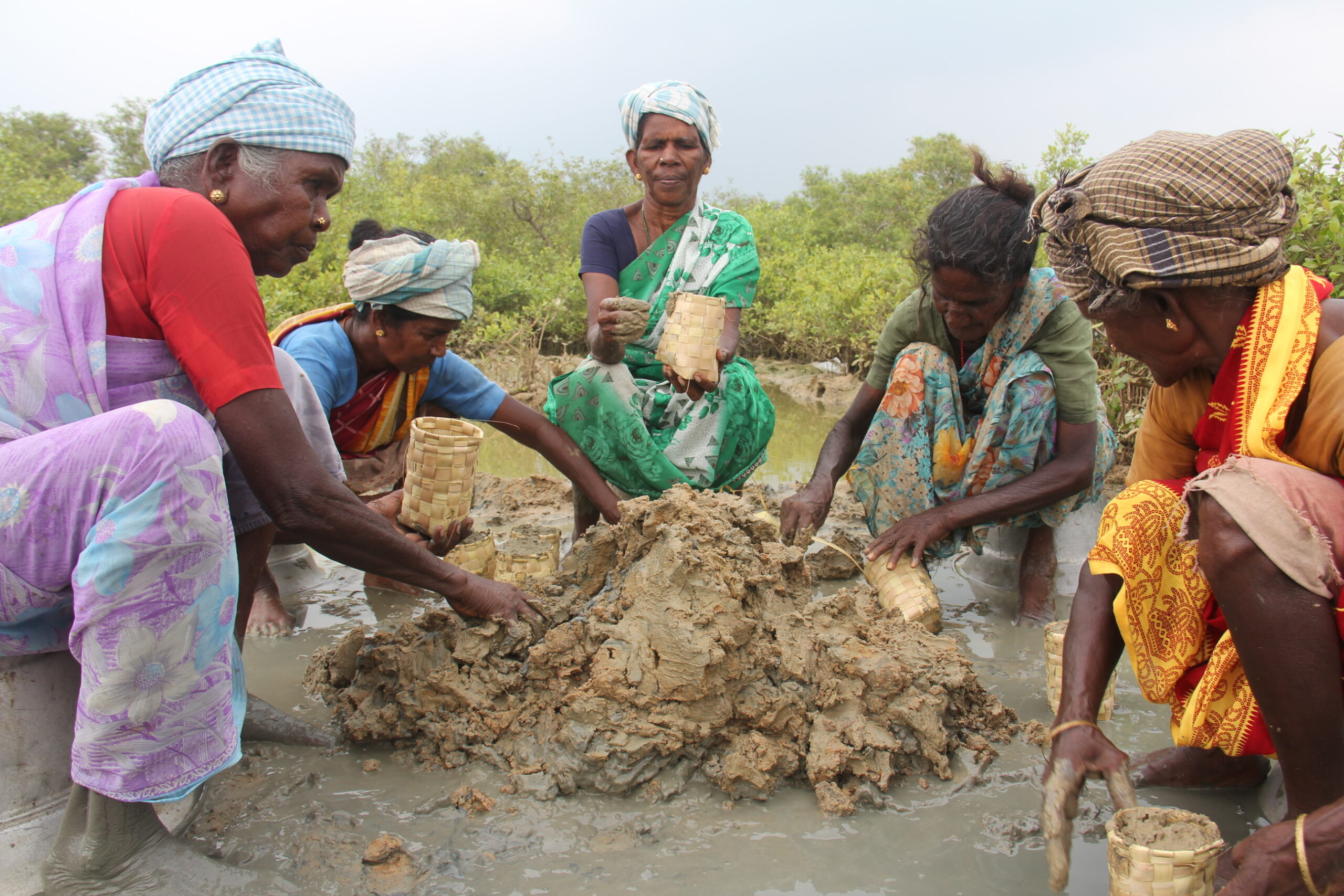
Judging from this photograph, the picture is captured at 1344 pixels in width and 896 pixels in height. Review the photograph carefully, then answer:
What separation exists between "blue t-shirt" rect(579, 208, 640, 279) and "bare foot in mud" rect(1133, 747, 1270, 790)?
274 centimetres

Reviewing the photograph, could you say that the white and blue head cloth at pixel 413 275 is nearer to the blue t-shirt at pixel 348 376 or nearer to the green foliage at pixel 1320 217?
the blue t-shirt at pixel 348 376

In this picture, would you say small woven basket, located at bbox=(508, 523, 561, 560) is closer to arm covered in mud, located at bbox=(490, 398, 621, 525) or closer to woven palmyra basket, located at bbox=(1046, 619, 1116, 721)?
arm covered in mud, located at bbox=(490, 398, 621, 525)

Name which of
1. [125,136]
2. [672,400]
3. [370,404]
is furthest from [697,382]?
[125,136]

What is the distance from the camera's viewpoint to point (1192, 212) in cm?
165

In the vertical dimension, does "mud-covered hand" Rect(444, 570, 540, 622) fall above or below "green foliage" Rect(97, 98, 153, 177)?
below

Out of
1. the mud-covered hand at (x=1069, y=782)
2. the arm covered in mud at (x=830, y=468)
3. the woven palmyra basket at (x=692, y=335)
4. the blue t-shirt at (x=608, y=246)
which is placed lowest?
the mud-covered hand at (x=1069, y=782)

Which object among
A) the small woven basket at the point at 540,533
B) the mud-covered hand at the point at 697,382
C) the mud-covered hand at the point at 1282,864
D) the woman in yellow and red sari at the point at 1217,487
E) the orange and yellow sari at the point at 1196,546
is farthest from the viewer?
the small woven basket at the point at 540,533

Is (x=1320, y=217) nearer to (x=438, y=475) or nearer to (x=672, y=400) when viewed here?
(x=672, y=400)

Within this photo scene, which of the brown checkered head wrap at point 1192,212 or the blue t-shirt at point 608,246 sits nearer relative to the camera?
the brown checkered head wrap at point 1192,212

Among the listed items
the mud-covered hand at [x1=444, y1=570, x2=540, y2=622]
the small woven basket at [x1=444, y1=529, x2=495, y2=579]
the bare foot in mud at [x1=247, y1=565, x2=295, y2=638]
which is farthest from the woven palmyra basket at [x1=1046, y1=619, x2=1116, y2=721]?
the bare foot in mud at [x1=247, y1=565, x2=295, y2=638]

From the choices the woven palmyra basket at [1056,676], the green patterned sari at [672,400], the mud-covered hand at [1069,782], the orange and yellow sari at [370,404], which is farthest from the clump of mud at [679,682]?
the orange and yellow sari at [370,404]

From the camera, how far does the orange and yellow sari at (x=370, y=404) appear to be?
11.2 feet

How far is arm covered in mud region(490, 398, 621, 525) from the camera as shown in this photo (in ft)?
11.5

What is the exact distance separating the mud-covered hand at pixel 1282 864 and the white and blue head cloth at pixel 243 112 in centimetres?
219
